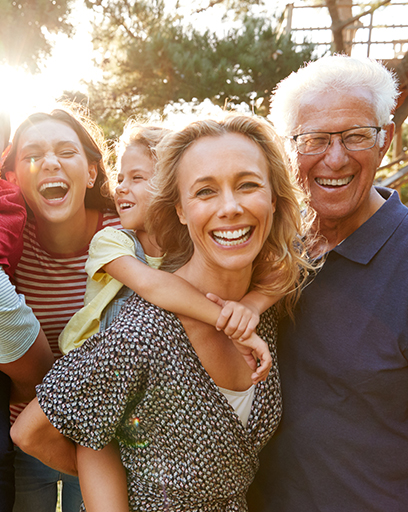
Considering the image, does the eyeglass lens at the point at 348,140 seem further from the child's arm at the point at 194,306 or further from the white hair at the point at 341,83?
the child's arm at the point at 194,306

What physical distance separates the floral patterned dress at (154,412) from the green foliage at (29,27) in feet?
24.1

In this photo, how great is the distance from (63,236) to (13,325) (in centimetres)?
78

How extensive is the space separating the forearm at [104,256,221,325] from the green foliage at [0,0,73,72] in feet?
23.1

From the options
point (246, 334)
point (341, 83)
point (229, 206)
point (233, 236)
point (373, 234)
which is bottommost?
point (246, 334)

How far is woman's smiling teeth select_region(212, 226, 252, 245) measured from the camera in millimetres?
1891

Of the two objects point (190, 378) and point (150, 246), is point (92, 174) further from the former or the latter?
point (190, 378)

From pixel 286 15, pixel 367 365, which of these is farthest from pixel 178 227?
pixel 286 15

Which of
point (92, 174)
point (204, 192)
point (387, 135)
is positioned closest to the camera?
point (204, 192)

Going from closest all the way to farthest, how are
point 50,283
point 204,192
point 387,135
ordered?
point 204,192 < point 387,135 < point 50,283

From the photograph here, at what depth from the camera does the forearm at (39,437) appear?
6.10ft

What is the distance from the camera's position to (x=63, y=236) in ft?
8.41

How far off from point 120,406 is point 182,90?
7.85 metres

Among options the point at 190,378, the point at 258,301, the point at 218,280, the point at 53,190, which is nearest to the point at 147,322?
the point at 190,378

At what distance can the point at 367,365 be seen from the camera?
198 cm
